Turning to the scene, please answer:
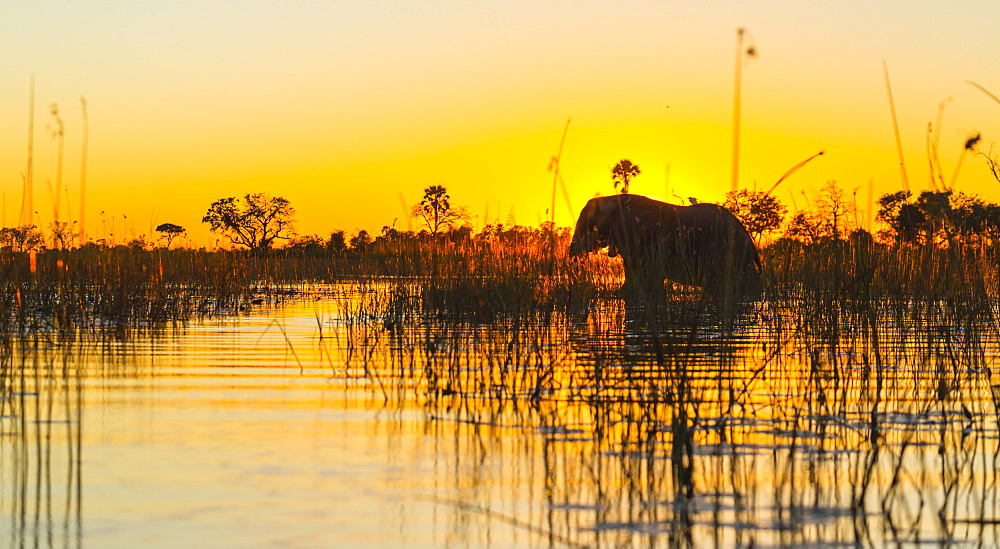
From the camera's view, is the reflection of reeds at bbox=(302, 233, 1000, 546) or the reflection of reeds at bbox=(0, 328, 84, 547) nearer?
the reflection of reeds at bbox=(0, 328, 84, 547)

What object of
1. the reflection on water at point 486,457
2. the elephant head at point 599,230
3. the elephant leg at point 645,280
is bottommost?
the reflection on water at point 486,457

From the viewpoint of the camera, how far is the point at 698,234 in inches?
559

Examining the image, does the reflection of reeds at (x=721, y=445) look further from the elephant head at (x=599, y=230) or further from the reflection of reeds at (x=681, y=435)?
the elephant head at (x=599, y=230)

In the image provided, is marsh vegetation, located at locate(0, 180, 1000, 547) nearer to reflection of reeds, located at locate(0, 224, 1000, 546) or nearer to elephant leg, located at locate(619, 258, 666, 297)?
reflection of reeds, located at locate(0, 224, 1000, 546)

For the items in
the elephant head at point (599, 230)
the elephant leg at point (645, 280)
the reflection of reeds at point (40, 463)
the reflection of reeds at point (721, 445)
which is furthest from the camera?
the elephant head at point (599, 230)

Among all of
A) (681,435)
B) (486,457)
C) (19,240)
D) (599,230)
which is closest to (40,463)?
(486,457)

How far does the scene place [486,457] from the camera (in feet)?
11.7

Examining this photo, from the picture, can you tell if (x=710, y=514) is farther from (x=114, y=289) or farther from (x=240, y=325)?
(x=114, y=289)

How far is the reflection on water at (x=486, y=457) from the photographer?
273cm

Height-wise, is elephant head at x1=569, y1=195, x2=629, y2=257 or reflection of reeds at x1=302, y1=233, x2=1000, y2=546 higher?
elephant head at x1=569, y1=195, x2=629, y2=257

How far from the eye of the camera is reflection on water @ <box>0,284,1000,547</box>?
2732 mm

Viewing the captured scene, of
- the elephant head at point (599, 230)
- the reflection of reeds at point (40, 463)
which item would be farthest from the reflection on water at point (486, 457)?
the elephant head at point (599, 230)

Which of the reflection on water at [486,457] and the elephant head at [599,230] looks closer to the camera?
the reflection on water at [486,457]

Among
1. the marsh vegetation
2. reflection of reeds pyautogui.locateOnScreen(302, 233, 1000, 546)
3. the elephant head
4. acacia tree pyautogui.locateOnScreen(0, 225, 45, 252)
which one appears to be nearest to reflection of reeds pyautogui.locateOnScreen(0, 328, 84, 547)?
the marsh vegetation
